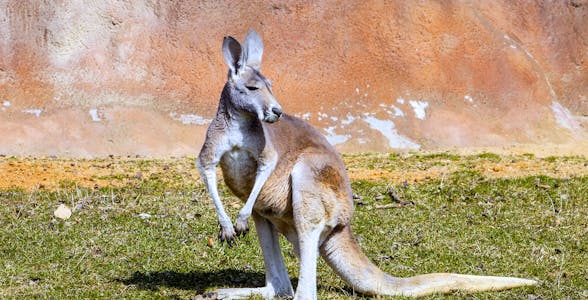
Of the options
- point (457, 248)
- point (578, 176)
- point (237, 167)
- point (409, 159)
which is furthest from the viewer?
point (409, 159)

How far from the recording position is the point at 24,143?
56.8ft

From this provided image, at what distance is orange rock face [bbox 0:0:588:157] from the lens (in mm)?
18391

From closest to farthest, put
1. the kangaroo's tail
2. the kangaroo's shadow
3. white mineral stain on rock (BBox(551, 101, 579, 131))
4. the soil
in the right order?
the kangaroo's tail
the kangaroo's shadow
the soil
white mineral stain on rock (BBox(551, 101, 579, 131))

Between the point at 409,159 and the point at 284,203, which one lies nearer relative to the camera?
the point at 284,203

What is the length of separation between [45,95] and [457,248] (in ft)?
44.4

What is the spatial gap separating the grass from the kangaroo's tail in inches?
3.4

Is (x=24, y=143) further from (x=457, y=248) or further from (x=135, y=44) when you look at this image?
(x=457, y=248)

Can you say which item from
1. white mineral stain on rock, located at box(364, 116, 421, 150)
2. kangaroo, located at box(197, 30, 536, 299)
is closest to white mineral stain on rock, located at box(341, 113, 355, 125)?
white mineral stain on rock, located at box(364, 116, 421, 150)

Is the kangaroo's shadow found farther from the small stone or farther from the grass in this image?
the small stone

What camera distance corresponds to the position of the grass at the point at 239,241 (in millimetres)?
5977

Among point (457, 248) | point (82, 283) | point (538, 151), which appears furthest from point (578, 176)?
point (82, 283)

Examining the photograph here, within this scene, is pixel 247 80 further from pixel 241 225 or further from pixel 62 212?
pixel 62 212

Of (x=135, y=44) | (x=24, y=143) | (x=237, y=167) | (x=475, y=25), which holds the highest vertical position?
(x=475, y=25)

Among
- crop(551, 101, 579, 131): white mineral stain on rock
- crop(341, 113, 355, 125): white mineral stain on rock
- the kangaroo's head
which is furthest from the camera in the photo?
crop(551, 101, 579, 131): white mineral stain on rock
